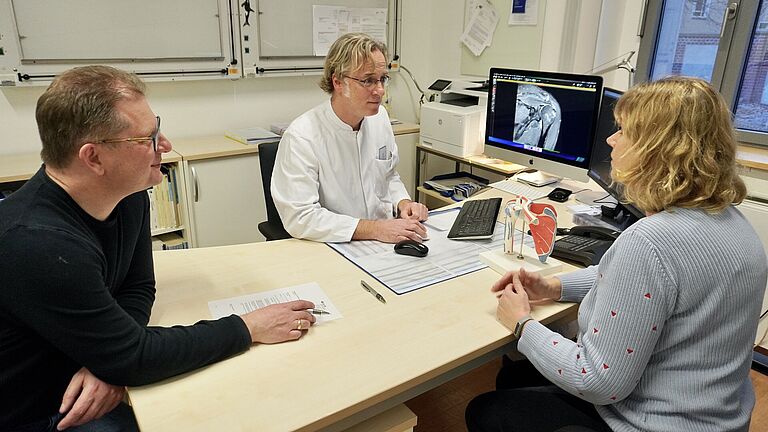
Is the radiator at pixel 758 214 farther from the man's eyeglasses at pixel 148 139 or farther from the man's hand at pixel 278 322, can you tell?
the man's eyeglasses at pixel 148 139

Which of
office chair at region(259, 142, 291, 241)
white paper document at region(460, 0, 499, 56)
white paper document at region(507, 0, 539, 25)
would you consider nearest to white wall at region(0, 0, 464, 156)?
white paper document at region(460, 0, 499, 56)

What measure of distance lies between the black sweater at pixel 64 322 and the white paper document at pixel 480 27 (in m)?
2.85

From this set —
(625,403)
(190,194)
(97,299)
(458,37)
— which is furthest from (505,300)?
(458,37)

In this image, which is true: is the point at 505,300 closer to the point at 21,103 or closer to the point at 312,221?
the point at 312,221

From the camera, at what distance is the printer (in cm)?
284

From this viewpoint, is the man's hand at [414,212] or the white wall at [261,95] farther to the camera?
the white wall at [261,95]

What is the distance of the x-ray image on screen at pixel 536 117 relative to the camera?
2.23m

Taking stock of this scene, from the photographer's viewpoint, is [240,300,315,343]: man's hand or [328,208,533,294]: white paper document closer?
[240,300,315,343]: man's hand

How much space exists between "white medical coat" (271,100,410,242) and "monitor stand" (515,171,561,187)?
0.60 m

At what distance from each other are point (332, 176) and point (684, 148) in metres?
1.25

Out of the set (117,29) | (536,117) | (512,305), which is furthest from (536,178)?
(117,29)

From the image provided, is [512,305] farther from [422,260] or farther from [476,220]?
[476,220]

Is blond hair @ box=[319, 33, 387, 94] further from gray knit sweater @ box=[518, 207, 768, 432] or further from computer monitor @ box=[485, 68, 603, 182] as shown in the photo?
gray knit sweater @ box=[518, 207, 768, 432]

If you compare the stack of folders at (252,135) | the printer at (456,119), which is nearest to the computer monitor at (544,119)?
the printer at (456,119)
